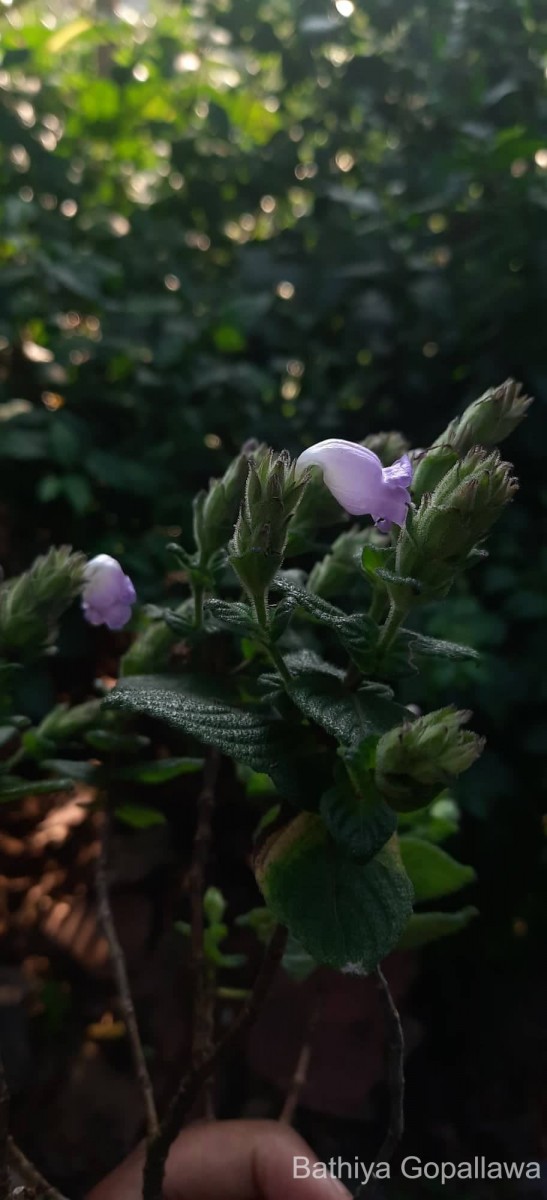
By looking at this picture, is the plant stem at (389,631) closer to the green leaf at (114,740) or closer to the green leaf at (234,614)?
the green leaf at (234,614)

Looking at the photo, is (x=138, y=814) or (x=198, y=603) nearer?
(x=198, y=603)

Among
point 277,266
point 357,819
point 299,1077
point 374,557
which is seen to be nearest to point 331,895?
point 357,819

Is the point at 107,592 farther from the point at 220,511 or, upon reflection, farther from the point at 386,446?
the point at 386,446

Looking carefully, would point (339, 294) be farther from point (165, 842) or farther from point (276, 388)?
point (165, 842)

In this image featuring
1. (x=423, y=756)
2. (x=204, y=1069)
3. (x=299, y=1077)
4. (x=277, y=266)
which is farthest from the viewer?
(x=277, y=266)

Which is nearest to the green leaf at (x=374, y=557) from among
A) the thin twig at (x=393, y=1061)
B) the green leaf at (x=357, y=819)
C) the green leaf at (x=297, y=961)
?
the green leaf at (x=357, y=819)

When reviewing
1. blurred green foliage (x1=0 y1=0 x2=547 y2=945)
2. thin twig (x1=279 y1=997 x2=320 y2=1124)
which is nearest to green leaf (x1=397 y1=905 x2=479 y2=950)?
thin twig (x1=279 y1=997 x2=320 y2=1124)

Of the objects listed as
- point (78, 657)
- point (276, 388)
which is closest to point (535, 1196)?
point (78, 657)
